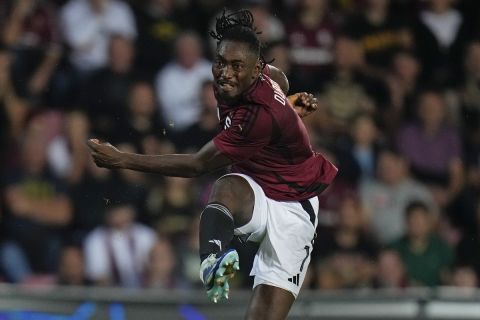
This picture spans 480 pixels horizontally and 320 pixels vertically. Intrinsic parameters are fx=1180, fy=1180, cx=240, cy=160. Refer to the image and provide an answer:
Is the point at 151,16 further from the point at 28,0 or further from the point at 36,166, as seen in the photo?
the point at 36,166

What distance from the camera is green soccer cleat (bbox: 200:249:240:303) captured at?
5765 millimetres

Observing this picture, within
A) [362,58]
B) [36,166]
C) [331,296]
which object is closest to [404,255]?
[331,296]

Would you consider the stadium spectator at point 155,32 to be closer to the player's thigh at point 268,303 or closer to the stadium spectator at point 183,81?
the stadium spectator at point 183,81

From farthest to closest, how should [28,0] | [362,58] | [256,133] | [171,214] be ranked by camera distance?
1. [362,58]
2. [28,0]
3. [171,214]
4. [256,133]

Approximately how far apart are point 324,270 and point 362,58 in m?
2.48

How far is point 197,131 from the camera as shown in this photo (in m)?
9.97

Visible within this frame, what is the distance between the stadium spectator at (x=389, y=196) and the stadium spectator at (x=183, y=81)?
1692 millimetres

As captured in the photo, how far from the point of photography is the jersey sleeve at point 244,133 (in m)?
6.16

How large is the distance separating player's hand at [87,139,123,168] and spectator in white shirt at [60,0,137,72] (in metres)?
4.53

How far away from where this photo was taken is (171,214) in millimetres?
9750

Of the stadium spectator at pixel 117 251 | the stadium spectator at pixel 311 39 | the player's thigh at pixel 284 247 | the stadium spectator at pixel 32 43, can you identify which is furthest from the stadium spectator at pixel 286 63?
the player's thigh at pixel 284 247

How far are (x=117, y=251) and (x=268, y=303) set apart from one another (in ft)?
10.4

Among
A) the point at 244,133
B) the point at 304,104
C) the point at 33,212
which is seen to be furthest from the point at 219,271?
the point at 33,212

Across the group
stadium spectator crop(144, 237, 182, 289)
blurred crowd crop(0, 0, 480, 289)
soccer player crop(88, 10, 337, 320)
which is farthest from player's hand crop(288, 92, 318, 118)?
stadium spectator crop(144, 237, 182, 289)
